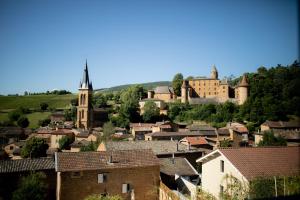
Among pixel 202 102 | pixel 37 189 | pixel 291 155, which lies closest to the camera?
pixel 291 155

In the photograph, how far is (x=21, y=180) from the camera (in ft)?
56.6

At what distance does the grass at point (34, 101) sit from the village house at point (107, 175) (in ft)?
113

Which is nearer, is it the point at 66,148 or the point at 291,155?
the point at 291,155

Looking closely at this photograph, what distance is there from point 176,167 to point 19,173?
1160 cm

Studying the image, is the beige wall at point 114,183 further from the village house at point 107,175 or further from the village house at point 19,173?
the village house at point 19,173

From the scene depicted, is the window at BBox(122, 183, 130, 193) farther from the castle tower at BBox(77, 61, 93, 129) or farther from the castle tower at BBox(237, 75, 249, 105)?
the castle tower at BBox(237, 75, 249, 105)

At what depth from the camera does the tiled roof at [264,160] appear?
38.9 ft

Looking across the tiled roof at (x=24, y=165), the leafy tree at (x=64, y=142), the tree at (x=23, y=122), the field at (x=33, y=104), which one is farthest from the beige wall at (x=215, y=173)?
the tree at (x=23, y=122)

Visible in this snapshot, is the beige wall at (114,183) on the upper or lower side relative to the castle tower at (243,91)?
lower

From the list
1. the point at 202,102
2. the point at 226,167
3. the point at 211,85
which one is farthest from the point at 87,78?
the point at 226,167

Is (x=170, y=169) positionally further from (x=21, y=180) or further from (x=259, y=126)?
(x=259, y=126)

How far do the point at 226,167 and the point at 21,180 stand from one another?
13056mm

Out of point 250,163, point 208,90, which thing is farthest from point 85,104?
point 250,163

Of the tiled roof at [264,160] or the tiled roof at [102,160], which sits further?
the tiled roof at [102,160]
